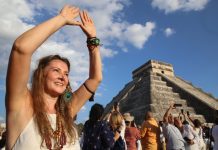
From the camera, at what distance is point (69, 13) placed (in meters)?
Result: 2.54

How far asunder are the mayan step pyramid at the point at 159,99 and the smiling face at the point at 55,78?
75.5 ft

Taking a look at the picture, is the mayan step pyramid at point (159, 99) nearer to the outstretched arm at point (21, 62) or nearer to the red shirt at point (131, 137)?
the red shirt at point (131, 137)

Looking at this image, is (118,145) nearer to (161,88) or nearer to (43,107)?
(43,107)

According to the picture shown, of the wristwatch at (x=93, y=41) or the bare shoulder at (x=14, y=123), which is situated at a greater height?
the wristwatch at (x=93, y=41)

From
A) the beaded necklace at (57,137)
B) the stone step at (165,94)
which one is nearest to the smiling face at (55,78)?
the beaded necklace at (57,137)

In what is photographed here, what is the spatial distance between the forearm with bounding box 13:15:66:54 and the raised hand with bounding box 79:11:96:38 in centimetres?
76

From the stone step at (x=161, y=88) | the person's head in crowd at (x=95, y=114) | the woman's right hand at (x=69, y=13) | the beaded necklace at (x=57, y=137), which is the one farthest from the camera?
the stone step at (x=161, y=88)

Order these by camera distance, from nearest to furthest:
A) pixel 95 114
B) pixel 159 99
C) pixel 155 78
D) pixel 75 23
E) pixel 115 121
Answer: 1. pixel 75 23
2. pixel 95 114
3. pixel 115 121
4. pixel 159 99
5. pixel 155 78

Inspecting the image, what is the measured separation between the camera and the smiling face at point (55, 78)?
8.21ft

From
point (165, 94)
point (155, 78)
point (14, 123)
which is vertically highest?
point (155, 78)

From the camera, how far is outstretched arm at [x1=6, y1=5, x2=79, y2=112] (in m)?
2.13

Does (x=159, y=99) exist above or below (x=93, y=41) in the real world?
above

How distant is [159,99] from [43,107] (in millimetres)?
30756

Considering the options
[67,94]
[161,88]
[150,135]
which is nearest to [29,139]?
[67,94]
